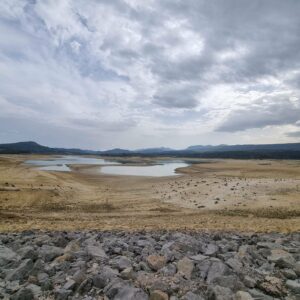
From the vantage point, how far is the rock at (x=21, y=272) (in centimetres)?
767

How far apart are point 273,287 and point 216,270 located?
144 centimetres

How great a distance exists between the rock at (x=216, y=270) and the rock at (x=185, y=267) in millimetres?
498

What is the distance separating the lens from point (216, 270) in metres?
7.85

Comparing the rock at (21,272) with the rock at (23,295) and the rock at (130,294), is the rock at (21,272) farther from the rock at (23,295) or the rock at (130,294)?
the rock at (130,294)

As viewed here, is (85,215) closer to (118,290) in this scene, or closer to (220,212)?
(220,212)

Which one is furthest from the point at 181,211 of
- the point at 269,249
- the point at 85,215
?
the point at 269,249

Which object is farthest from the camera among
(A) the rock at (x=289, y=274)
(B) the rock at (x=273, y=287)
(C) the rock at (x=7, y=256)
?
(C) the rock at (x=7, y=256)

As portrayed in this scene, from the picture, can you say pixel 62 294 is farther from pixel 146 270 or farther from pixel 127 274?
pixel 146 270

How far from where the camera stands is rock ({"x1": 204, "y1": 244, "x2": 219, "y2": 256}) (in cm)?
942

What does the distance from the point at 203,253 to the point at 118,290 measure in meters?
3.77

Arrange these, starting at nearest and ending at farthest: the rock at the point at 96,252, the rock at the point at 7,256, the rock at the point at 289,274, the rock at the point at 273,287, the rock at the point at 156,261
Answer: the rock at the point at 273,287 → the rock at the point at 289,274 → the rock at the point at 156,261 → the rock at the point at 7,256 → the rock at the point at 96,252

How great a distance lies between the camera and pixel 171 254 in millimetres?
9039

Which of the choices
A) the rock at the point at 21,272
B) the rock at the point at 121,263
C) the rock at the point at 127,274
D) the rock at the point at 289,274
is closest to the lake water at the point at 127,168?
the rock at the point at 121,263

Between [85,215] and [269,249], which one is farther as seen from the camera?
[85,215]
